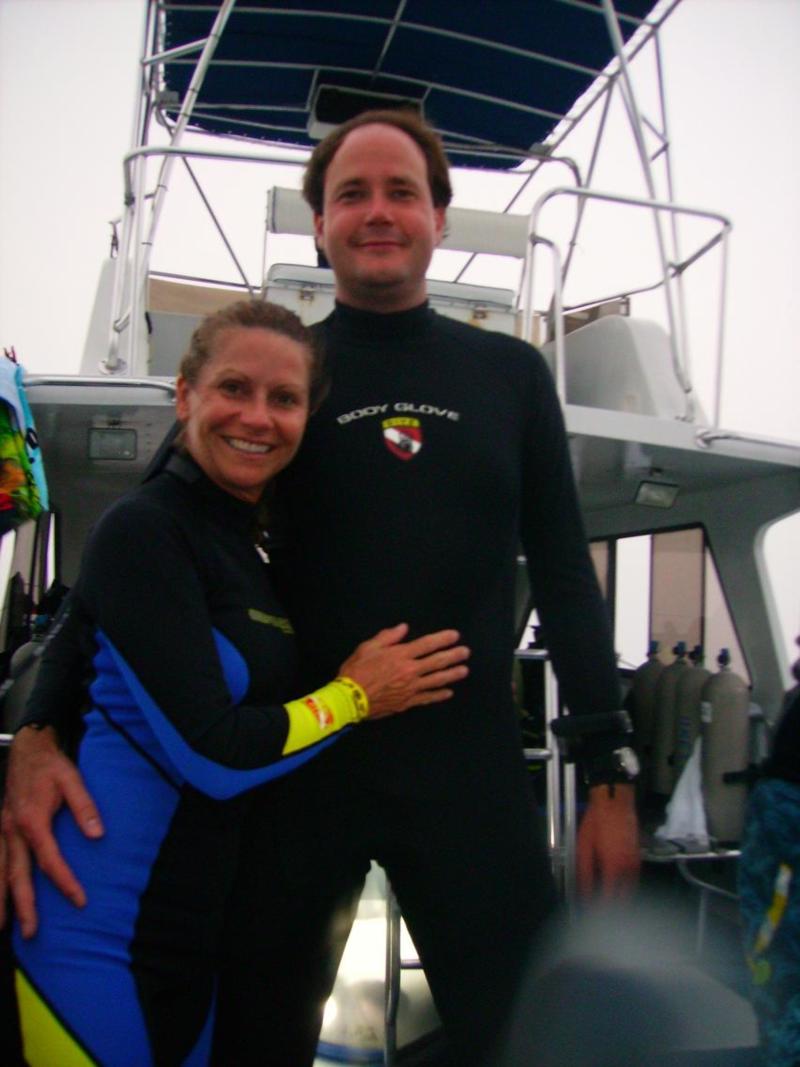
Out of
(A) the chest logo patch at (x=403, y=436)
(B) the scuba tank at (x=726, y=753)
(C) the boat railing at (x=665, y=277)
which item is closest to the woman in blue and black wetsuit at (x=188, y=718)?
A: (A) the chest logo patch at (x=403, y=436)

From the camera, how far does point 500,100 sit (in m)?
4.29

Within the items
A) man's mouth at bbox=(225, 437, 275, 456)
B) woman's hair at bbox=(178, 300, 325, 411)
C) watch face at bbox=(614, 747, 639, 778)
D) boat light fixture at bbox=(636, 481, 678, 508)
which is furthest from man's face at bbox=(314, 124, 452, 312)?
boat light fixture at bbox=(636, 481, 678, 508)

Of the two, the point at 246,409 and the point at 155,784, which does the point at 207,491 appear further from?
the point at 155,784

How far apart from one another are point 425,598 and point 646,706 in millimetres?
2850

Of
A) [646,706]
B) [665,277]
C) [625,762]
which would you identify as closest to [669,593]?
[646,706]

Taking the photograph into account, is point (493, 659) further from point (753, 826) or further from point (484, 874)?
point (753, 826)

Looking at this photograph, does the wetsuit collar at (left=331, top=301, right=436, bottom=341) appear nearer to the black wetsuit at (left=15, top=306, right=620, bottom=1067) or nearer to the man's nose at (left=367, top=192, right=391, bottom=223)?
the black wetsuit at (left=15, top=306, right=620, bottom=1067)

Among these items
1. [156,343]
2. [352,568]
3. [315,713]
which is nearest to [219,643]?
[315,713]

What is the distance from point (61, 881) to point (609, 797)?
2.81 feet

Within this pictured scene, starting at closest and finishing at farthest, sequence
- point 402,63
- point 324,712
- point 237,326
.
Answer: point 324,712 < point 237,326 < point 402,63

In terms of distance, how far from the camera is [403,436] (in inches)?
57.3

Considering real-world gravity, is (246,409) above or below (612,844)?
above

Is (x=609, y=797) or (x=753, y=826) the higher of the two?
(x=609, y=797)

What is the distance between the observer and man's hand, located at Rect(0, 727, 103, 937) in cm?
106
